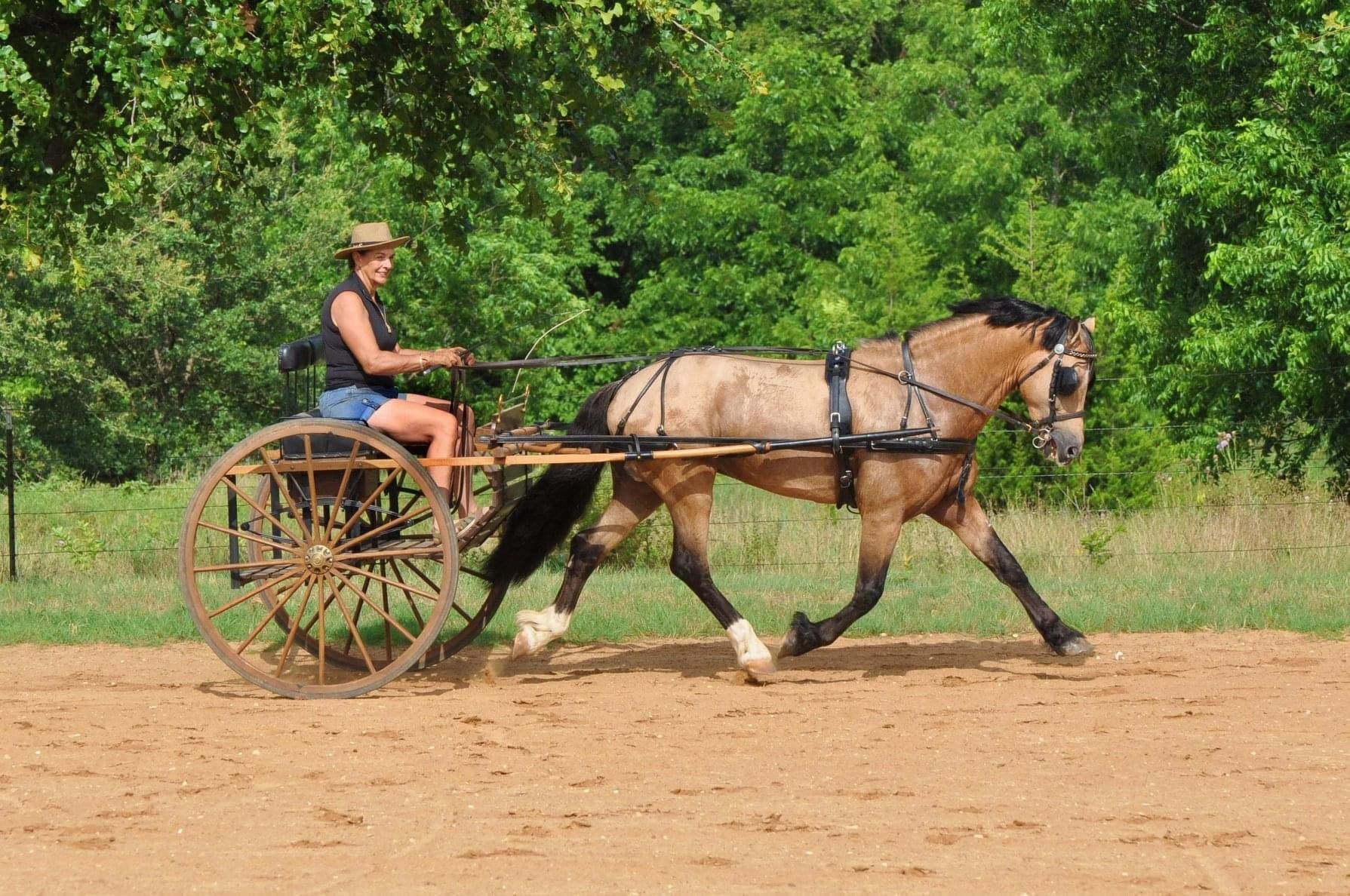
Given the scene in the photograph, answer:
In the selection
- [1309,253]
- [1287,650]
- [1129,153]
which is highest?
[1129,153]

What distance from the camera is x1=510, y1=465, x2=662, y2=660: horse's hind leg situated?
8.73 meters

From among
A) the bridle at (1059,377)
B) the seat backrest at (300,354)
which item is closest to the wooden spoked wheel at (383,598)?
the seat backrest at (300,354)

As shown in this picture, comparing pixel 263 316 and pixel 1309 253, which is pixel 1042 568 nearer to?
pixel 1309 253

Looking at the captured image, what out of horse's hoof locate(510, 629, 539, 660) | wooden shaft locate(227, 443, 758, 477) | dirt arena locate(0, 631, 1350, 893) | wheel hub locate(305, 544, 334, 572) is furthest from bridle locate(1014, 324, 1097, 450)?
wheel hub locate(305, 544, 334, 572)

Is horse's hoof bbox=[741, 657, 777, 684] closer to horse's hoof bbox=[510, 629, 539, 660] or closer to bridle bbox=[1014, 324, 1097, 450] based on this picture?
horse's hoof bbox=[510, 629, 539, 660]

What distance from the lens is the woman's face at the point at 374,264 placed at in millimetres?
8406

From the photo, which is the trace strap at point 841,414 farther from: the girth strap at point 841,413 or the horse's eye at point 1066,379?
the horse's eye at point 1066,379

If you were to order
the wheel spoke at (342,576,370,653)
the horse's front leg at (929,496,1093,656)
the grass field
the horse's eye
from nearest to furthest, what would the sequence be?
the wheel spoke at (342,576,370,653) < the horse's eye < the horse's front leg at (929,496,1093,656) < the grass field

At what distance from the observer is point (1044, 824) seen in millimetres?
5707

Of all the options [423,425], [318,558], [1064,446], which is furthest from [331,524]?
[1064,446]

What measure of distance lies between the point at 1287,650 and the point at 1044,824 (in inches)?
182

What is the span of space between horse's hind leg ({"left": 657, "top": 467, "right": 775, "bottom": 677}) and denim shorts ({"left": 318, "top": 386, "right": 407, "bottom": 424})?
5.00 feet

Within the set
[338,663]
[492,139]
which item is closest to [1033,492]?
[492,139]

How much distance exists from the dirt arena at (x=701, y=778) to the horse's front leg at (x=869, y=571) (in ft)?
1.01
